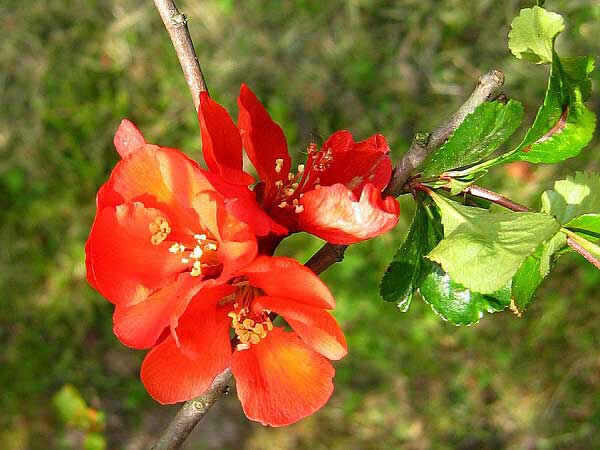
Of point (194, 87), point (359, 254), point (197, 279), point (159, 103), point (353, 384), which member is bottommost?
point (353, 384)

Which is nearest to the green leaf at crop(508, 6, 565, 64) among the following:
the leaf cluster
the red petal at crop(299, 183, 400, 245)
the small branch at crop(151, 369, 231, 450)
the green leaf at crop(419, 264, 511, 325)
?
the leaf cluster

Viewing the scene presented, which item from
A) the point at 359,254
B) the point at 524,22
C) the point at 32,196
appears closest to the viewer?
the point at 524,22

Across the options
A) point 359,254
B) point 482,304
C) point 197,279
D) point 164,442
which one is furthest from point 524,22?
point 359,254

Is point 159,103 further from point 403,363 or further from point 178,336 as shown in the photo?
point 178,336

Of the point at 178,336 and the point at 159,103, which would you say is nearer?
the point at 178,336

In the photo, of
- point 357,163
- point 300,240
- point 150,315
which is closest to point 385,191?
point 357,163
